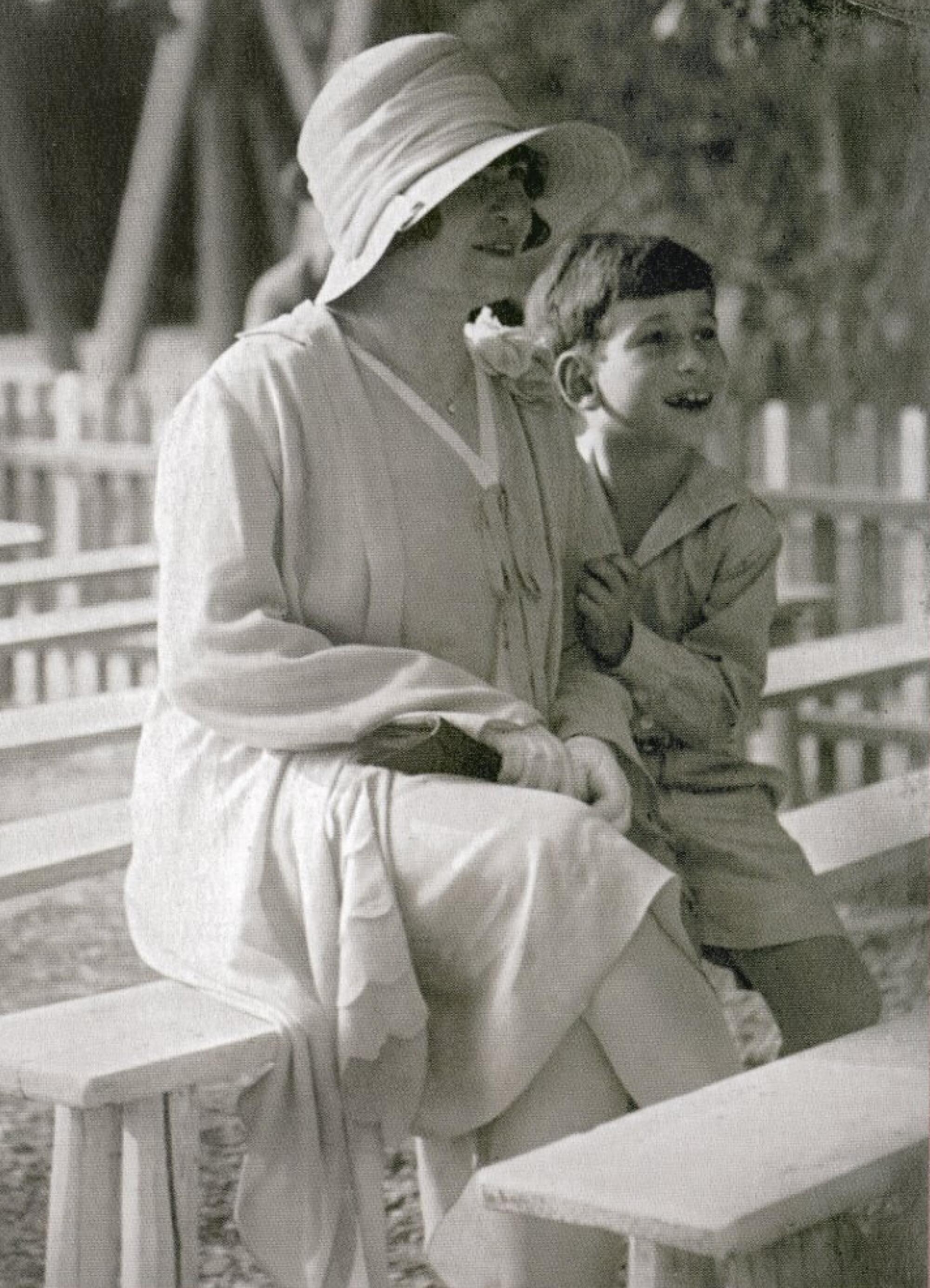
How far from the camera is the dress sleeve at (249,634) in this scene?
302 centimetres

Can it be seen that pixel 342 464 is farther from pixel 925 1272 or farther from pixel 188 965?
pixel 925 1272

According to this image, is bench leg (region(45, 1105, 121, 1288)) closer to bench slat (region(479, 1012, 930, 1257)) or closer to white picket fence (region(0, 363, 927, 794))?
bench slat (region(479, 1012, 930, 1257))

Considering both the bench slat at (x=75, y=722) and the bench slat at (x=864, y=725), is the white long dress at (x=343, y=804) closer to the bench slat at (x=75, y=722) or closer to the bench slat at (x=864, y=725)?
the bench slat at (x=75, y=722)

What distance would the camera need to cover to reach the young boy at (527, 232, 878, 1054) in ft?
11.0

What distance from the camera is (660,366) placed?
3398mm

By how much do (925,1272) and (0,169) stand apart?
1709 millimetres

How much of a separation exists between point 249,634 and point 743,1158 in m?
0.79

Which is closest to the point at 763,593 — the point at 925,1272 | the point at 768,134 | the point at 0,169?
the point at 768,134

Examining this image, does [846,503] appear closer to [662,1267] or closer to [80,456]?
[80,456]

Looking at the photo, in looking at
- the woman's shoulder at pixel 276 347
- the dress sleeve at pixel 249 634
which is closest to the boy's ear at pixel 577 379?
the woman's shoulder at pixel 276 347

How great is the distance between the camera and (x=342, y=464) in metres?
3.10

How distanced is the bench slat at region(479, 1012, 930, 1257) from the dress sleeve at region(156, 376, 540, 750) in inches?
19.6

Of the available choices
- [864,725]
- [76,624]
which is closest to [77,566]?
[76,624]

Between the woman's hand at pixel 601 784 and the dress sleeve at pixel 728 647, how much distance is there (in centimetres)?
23
